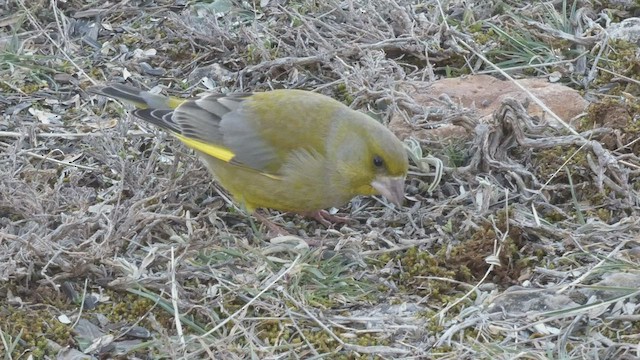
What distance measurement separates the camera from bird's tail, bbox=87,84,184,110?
5.17m

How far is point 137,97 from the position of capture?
17.1 ft

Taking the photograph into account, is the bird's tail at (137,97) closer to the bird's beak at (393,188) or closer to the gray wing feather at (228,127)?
the gray wing feather at (228,127)

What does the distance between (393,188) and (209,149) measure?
2.95 feet

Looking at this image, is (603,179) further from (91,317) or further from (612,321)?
(91,317)

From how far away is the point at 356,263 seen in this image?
4633 mm

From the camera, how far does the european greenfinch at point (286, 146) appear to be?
4.78 metres

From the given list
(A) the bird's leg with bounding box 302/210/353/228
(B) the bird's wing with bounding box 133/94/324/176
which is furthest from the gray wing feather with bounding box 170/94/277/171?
(A) the bird's leg with bounding box 302/210/353/228

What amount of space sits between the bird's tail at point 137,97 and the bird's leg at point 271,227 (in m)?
0.69

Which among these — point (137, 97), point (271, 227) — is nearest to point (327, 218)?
point (271, 227)

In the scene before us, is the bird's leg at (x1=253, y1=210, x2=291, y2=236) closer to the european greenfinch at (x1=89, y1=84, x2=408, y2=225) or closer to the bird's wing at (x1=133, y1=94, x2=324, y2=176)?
the european greenfinch at (x1=89, y1=84, x2=408, y2=225)

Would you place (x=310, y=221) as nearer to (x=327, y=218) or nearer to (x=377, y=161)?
(x=327, y=218)

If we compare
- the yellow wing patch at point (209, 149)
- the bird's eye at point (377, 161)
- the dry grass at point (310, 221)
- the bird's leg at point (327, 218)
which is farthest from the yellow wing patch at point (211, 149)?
the bird's eye at point (377, 161)

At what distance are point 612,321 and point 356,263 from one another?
3.65ft

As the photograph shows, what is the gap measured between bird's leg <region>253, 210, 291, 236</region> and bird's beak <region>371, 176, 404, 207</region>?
522 millimetres
